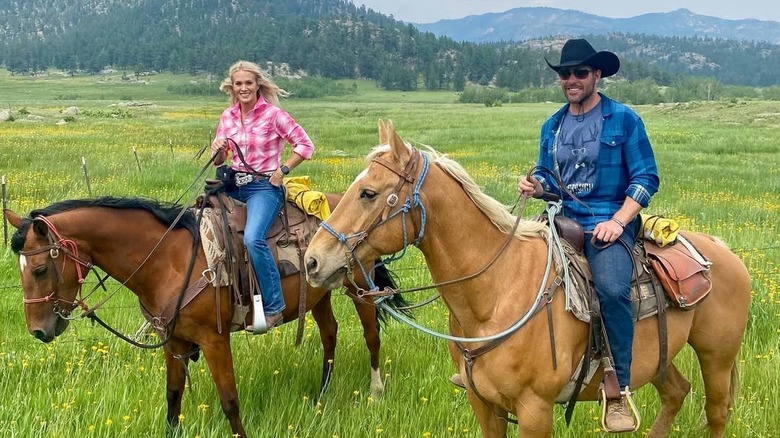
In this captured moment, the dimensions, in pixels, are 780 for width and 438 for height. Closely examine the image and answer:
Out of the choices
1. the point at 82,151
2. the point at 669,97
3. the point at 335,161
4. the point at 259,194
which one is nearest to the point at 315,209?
the point at 259,194

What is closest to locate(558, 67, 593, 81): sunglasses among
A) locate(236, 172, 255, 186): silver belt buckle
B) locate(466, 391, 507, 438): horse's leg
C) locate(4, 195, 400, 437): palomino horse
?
locate(466, 391, 507, 438): horse's leg

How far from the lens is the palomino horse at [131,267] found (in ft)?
13.6

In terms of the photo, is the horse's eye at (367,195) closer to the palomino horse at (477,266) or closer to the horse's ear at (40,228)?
the palomino horse at (477,266)

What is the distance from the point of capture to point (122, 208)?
4.71m

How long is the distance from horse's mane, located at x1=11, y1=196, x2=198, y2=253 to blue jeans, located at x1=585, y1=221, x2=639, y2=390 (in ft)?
10.5

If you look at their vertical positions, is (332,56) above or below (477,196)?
above

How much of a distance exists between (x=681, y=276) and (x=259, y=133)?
12.1 ft

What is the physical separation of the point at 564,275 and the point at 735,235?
832cm

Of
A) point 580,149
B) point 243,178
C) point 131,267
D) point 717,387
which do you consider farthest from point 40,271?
point 717,387

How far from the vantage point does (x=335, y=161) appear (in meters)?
23.0

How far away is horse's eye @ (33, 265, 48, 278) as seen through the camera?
4.11 metres

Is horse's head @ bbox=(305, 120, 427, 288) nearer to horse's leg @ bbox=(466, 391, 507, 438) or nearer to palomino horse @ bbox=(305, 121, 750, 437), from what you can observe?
palomino horse @ bbox=(305, 121, 750, 437)

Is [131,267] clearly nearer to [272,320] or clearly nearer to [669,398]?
[272,320]

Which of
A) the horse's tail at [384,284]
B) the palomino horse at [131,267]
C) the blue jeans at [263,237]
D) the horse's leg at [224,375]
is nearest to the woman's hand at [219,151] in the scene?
the blue jeans at [263,237]
